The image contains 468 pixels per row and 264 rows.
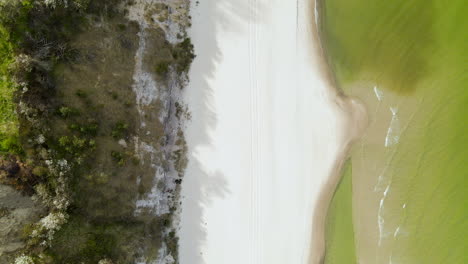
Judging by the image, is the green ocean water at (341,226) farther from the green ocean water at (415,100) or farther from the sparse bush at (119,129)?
the sparse bush at (119,129)

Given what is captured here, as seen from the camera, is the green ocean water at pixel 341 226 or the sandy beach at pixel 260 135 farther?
the green ocean water at pixel 341 226

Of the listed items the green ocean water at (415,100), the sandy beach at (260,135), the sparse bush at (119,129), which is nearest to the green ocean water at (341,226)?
the green ocean water at (415,100)

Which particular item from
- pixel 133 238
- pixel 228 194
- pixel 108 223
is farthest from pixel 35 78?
pixel 228 194

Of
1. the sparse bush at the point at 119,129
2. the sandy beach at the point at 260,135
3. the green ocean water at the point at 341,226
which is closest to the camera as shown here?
the sparse bush at the point at 119,129

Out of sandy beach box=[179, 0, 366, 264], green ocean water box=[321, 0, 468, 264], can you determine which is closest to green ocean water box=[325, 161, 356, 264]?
green ocean water box=[321, 0, 468, 264]

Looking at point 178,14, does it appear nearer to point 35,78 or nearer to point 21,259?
point 35,78

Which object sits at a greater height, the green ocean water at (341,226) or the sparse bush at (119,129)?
the sparse bush at (119,129)
